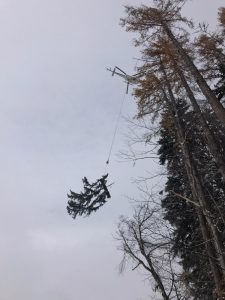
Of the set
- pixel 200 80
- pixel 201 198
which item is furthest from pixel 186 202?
pixel 200 80

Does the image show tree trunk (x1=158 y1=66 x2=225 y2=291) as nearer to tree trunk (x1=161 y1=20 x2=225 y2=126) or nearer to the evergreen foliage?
tree trunk (x1=161 y1=20 x2=225 y2=126)

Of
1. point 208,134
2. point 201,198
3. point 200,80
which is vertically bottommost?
point 201,198

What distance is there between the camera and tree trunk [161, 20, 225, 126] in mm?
15744

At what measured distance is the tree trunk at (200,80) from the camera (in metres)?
15.7

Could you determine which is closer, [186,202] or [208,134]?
[208,134]

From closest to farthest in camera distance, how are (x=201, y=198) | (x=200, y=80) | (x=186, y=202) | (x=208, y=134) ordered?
1. (x=201, y=198)
2. (x=208, y=134)
3. (x=200, y=80)
4. (x=186, y=202)

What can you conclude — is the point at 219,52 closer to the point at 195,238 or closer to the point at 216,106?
the point at 216,106

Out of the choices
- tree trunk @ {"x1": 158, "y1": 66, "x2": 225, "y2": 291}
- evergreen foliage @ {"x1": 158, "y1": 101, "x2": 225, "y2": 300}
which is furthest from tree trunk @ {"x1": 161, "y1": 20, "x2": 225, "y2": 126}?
evergreen foliage @ {"x1": 158, "y1": 101, "x2": 225, "y2": 300}

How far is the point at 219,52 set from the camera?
65.1ft

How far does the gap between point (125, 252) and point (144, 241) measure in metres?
1.99

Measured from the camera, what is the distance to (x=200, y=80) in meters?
16.7

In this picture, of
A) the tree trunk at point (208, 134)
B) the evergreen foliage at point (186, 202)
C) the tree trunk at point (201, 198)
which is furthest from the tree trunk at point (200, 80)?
the evergreen foliage at point (186, 202)

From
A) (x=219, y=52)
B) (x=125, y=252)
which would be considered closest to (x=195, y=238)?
(x=125, y=252)

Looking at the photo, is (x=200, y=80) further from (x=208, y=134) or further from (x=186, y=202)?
(x=186, y=202)
